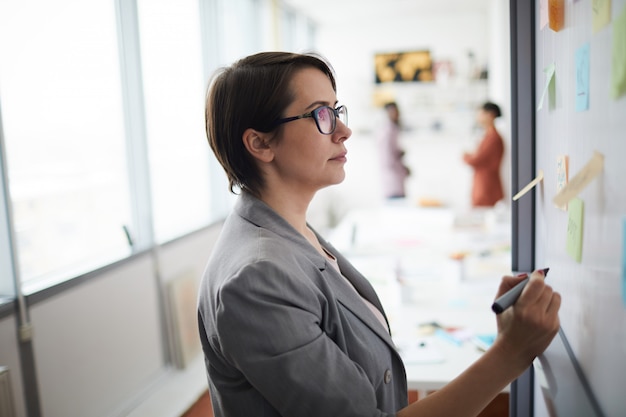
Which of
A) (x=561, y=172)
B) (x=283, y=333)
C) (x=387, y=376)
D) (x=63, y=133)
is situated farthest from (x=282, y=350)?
(x=63, y=133)

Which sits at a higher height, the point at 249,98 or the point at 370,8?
the point at 370,8

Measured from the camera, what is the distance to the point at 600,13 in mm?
666

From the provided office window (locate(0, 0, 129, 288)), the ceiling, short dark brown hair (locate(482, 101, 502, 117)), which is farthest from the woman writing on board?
the ceiling

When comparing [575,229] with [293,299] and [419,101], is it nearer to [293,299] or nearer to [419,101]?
[293,299]

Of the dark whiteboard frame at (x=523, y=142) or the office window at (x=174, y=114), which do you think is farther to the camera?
the office window at (x=174, y=114)

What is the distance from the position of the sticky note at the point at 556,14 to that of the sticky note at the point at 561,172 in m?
0.23

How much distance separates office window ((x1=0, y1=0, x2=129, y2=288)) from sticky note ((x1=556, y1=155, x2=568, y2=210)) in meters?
2.02

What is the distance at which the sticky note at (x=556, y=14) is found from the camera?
878mm

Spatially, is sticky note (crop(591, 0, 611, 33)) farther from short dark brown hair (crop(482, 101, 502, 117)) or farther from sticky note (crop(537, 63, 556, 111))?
short dark brown hair (crop(482, 101, 502, 117))

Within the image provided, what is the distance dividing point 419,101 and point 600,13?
275 inches

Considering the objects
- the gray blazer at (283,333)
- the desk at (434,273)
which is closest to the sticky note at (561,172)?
the gray blazer at (283,333)

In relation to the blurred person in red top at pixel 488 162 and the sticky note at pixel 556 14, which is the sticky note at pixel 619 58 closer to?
the sticky note at pixel 556 14

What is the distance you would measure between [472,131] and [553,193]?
660 cm

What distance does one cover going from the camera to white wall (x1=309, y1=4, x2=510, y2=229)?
7.30m
